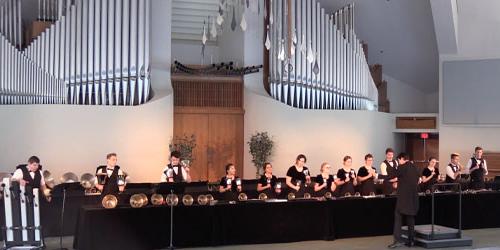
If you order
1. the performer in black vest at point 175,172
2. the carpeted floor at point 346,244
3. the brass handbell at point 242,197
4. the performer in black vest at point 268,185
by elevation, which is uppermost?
the performer in black vest at point 175,172

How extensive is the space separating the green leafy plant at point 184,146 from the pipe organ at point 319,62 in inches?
91.6

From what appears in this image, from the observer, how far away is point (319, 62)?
16203 millimetres

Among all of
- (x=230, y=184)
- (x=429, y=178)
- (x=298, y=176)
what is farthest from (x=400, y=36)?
(x=230, y=184)

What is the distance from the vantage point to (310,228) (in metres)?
10.8

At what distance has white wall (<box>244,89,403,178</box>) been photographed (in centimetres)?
1577

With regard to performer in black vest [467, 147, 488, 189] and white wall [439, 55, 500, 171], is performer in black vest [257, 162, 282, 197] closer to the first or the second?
performer in black vest [467, 147, 488, 189]

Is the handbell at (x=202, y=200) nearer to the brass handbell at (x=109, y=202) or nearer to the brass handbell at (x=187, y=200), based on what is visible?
the brass handbell at (x=187, y=200)

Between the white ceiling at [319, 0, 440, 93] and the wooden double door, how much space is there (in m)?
3.90

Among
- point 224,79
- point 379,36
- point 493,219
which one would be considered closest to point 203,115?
point 224,79

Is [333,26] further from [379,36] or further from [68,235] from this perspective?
[68,235]

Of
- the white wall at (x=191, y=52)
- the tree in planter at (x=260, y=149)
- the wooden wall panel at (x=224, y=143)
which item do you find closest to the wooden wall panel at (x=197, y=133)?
the wooden wall panel at (x=224, y=143)

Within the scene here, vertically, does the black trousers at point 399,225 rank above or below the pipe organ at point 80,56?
below

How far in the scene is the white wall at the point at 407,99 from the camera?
63.3ft

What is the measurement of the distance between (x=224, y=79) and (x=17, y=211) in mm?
7652
